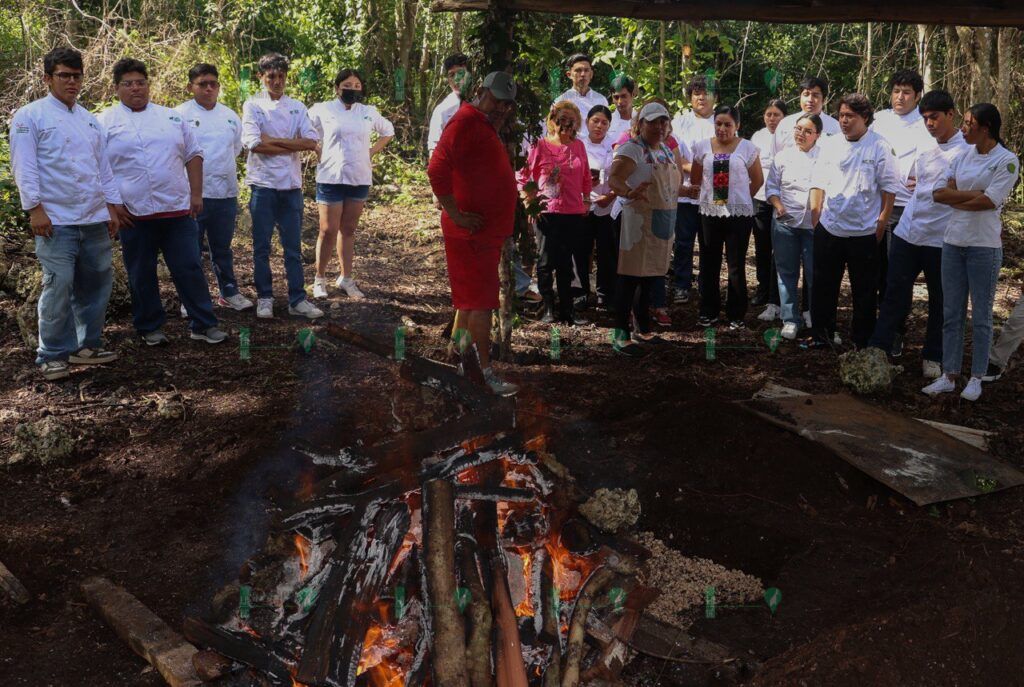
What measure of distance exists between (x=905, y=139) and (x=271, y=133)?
5.38 m

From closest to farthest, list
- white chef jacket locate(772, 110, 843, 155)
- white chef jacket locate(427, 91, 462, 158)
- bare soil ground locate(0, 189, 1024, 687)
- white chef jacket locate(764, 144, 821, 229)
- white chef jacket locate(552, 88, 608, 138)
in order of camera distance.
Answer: bare soil ground locate(0, 189, 1024, 687), white chef jacket locate(764, 144, 821, 229), white chef jacket locate(772, 110, 843, 155), white chef jacket locate(427, 91, 462, 158), white chef jacket locate(552, 88, 608, 138)

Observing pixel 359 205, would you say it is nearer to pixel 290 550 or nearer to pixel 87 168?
pixel 87 168

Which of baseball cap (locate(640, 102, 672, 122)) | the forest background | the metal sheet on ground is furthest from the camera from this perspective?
the forest background

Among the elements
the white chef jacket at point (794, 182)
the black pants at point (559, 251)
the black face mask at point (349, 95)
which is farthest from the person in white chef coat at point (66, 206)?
the white chef jacket at point (794, 182)

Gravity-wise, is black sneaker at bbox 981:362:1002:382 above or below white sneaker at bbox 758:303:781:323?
below

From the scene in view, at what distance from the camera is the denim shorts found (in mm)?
8859

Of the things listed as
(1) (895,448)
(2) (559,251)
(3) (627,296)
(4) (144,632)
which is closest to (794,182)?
(3) (627,296)

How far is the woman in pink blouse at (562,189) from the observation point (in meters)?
8.17

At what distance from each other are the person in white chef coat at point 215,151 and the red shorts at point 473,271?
290cm

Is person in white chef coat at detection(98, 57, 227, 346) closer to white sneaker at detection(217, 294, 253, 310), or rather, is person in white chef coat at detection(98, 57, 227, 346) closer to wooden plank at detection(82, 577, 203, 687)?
white sneaker at detection(217, 294, 253, 310)

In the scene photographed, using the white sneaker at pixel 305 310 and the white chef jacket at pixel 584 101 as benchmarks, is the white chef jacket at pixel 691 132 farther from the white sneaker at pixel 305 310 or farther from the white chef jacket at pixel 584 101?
the white sneaker at pixel 305 310

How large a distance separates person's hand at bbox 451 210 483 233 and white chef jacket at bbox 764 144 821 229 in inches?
134

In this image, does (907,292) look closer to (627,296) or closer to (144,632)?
(627,296)

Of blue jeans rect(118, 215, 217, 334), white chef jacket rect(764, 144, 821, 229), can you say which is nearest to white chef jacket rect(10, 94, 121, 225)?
Result: blue jeans rect(118, 215, 217, 334)
